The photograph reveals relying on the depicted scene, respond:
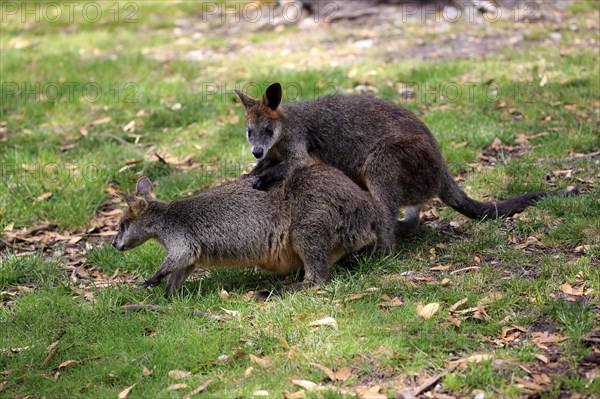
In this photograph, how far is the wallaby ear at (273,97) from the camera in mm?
6346

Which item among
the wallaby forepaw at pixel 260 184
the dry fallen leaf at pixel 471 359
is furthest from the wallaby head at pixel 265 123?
the dry fallen leaf at pixel 471 359

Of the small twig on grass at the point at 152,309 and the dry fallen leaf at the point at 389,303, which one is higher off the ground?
the dry fallen leaf at the point at 389,303

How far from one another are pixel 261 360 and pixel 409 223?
7.56 ft

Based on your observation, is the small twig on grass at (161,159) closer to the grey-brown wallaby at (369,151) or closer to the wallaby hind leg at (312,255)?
the grey-brown wallaby at (369,151)

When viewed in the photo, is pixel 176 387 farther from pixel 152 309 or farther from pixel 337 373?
pixel 152 309

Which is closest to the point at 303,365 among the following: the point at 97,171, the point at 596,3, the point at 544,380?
the point at 544,380

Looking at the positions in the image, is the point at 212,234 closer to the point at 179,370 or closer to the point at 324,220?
the point at 324,220

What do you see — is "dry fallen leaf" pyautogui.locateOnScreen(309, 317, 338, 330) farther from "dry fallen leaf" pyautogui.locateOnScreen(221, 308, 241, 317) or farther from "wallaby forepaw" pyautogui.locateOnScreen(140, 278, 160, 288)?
"wallaby forepaw" pyautogui.locateOnScreen(140, 278, 160, 288)

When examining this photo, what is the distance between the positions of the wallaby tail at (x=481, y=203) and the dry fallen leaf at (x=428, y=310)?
5.35 ft

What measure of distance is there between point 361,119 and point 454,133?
2.09 m

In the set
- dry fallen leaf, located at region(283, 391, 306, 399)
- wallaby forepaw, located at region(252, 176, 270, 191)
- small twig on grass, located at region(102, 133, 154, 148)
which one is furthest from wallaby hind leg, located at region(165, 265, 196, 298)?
small twig on grass, located at region(102, 133, 154, 148)

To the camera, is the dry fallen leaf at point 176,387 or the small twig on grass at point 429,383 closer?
the small twig on grass at point 429,383

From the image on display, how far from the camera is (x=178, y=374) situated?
4680 millimetres

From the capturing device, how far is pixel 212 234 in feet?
19.4
